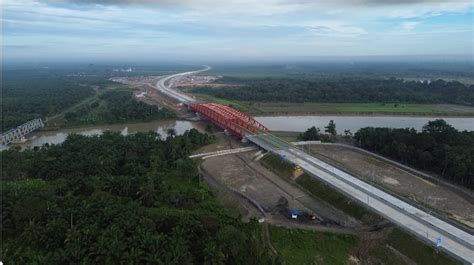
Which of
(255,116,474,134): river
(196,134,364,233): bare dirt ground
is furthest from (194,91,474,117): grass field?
(196,134,364,233): bare dirt ground

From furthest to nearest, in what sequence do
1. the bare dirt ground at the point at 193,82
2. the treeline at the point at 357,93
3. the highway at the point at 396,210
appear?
the bare dirt ground at the point at 193,82, the treeline at the point at 357,93, the highway at the point at 396,210

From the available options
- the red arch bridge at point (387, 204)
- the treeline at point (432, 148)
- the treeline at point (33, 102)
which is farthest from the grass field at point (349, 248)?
the treeline at point (33, 102)

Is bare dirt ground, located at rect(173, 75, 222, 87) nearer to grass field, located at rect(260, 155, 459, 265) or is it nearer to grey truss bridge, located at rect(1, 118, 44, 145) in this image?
grey truss bridge, located at rect(1, 118, 44, 145)

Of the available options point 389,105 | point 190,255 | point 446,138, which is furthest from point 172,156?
point 389,105

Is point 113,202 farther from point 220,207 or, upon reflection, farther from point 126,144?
point 126,144

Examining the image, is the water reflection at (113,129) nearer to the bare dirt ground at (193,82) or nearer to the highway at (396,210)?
the highway at (396,210)

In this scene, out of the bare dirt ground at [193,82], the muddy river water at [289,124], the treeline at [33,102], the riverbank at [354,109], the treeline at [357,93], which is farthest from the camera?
the bare dirt ground at [193,82]

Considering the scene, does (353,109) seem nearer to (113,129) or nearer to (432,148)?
(432,148)
